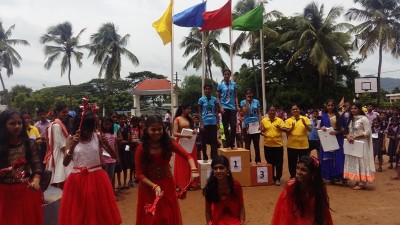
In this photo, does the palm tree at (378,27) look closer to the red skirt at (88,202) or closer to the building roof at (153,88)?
the building roof at (153,88)

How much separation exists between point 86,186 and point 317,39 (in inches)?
1215

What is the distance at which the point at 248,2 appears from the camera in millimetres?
33375

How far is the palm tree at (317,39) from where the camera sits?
31.6m

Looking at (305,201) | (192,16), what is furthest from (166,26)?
(305,201)

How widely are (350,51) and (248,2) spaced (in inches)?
404

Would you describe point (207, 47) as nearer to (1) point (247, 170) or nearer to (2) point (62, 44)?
(2) point (62, 44)

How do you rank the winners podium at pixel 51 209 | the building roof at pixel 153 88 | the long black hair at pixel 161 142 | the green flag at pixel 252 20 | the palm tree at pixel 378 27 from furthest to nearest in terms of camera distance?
the building roof at pixel 153 88
the palm tree at pixel 378 27
the green flag at pixel 252 20
the winners podium at pixel 51 209
the long black hair at pixel 161 142

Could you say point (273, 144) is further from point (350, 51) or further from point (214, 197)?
point (350, 51)

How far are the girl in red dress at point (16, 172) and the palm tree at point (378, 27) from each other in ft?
102

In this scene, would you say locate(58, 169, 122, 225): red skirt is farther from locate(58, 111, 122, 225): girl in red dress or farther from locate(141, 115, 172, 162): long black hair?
locate(141, 115, 172, 162): long black hair

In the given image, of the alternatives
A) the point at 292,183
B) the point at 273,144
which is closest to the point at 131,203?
the point at 273,144

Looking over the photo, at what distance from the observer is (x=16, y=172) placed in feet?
12.5

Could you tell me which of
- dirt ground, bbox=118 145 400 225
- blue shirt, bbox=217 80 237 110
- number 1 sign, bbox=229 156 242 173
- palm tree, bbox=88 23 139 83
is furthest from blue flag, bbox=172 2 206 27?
palm tree, bbox=88 23 139 83

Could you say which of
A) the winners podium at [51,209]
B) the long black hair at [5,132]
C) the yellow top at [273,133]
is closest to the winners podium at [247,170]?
the yellow top at [273,133]
